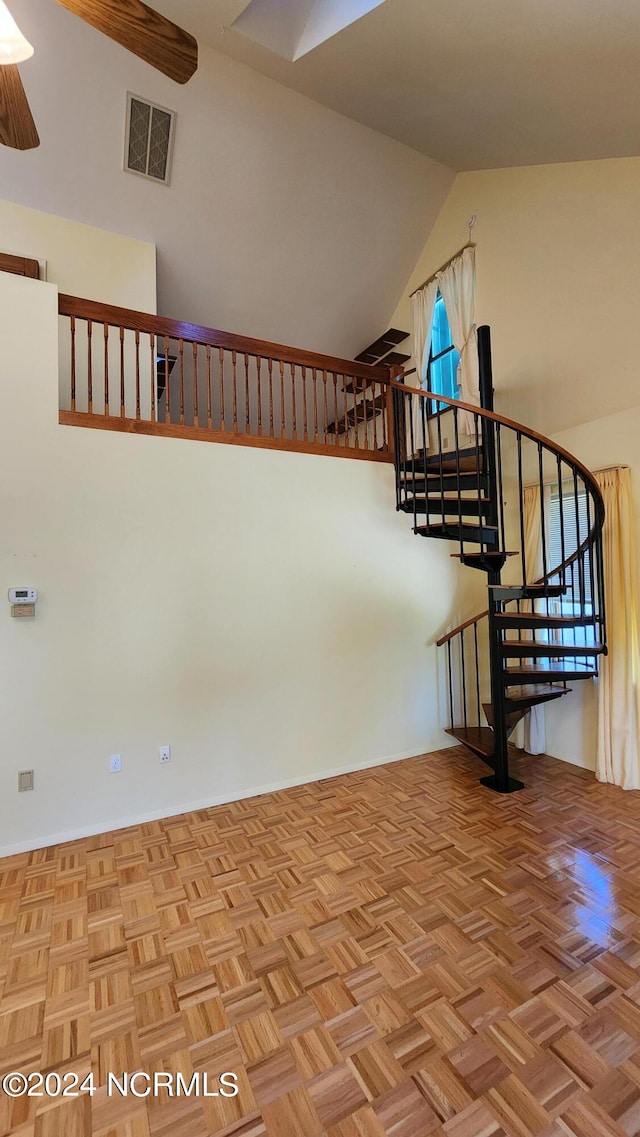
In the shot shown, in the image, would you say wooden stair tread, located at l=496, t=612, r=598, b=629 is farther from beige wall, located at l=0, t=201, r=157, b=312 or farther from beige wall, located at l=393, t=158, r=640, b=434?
beige wall, located at l=0, t=201, r=157, b=312

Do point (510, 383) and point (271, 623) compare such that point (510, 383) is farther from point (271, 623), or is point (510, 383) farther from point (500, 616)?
point (271, 623)

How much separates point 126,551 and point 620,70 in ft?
11.2

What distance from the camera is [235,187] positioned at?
406 cm

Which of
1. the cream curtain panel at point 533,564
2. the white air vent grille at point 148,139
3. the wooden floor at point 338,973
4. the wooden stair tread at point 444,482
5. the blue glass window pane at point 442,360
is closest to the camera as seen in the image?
the wooden floor at point 338,973

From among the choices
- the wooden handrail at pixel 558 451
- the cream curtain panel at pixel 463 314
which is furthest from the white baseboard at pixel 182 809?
the cream curtain panel at pixel 463 314

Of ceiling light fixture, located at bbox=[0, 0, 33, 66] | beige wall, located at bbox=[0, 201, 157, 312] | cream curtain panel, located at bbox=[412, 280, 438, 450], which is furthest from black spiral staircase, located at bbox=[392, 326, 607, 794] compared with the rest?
beige wall, located at bbox=[0, 201, 157, 312]

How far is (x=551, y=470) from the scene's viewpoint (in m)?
3.81

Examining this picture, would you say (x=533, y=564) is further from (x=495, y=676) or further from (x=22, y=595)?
(x=22, y=595)

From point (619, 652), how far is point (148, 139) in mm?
5104

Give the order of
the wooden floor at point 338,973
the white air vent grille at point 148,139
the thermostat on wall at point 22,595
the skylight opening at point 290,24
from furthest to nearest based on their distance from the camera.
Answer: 1. the white air vent grille at point 148,139
2. the skylight opening at point 290,24
3. the thermostat on wall at point 22,595
4. the wooden floor at point 338,973

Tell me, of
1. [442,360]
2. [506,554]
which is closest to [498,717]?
[506,554]

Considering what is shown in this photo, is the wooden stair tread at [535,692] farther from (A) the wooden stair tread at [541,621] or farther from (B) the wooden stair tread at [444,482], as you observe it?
(B) the wooden stair tread at [444,482]

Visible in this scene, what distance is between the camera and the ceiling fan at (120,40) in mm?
1374

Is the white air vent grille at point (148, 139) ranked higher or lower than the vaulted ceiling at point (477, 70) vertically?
higher
